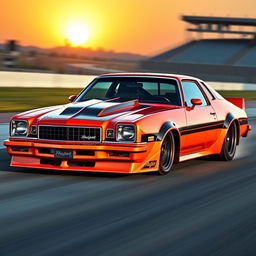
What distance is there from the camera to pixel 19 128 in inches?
335

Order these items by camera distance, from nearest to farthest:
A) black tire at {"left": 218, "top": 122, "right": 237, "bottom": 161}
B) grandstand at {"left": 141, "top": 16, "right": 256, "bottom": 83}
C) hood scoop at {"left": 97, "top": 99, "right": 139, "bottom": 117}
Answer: hood scoop at {"left": 97, "top": 99, "right": 139, "bottom": 117} < black tire at {"left": 218, "top": 122, "right": 237, "bottom": 161} < grandstand at {"left": 141, "top": 16, "right": 256, "bottom": 83}

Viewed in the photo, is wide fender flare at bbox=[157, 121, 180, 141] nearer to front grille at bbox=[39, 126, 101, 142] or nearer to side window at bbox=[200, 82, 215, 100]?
front grille at bbox=[39, 126, 101, 142]

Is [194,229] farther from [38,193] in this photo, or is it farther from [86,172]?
[86,172]

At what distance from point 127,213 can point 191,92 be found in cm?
391

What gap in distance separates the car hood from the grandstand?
57.3 m

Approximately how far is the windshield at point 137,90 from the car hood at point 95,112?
1.01ft

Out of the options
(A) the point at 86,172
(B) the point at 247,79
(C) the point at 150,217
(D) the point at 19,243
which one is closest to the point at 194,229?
(C) the point at 150,217

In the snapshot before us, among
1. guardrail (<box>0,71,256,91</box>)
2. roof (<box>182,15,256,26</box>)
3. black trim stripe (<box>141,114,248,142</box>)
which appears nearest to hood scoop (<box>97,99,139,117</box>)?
black trim stripe (<box>141,114,248,142</box>)

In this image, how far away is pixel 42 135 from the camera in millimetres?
8305

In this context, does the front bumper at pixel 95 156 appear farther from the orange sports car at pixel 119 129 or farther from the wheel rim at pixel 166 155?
the wheel rim at pixel 166 155

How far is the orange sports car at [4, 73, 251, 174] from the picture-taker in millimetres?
8148

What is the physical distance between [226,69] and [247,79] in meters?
5.86

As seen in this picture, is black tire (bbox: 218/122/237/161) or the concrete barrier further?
the concrete barrier

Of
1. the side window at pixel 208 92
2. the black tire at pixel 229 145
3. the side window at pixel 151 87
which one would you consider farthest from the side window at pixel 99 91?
the black tire at pixel 229 145
